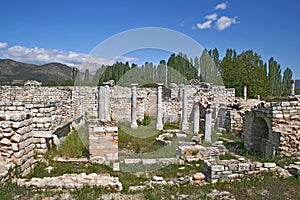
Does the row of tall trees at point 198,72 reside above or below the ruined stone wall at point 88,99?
above

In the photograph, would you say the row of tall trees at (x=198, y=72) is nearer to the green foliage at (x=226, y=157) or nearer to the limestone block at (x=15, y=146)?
the green foliage at (x=226, y=157)

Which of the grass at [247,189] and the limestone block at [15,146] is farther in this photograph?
the limestone block at [15,146]

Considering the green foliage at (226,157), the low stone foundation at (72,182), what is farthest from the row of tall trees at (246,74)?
the low stone foundation at (72,182)

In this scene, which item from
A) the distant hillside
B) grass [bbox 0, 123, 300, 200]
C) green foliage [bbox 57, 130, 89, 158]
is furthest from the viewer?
the distant hillside

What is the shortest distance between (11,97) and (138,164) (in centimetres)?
1768

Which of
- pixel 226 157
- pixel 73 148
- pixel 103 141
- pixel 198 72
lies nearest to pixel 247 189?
pixel 226 157

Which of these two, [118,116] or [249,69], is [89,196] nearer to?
[118,116]

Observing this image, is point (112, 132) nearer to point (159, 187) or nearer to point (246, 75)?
point (159, 187)

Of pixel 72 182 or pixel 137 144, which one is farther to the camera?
pixel 137 144

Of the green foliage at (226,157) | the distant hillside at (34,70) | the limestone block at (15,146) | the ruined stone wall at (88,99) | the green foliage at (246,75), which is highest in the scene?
the distant hillside at (34,70)

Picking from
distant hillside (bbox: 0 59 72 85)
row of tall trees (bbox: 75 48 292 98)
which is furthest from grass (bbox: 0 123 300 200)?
distant hillside (bbox: 0 59 72 85)

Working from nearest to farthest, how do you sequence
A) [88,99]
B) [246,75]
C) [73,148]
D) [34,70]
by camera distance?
1. [73,148]
2. [88,99]
3. [246,75]
4. [34,70]

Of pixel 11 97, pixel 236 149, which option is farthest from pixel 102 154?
pixel 11 97

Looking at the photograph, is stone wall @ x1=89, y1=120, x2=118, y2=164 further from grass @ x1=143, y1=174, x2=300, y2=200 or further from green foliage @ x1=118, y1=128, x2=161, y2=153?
grass @ x1=143, y1=174, x2=300, y2=200
